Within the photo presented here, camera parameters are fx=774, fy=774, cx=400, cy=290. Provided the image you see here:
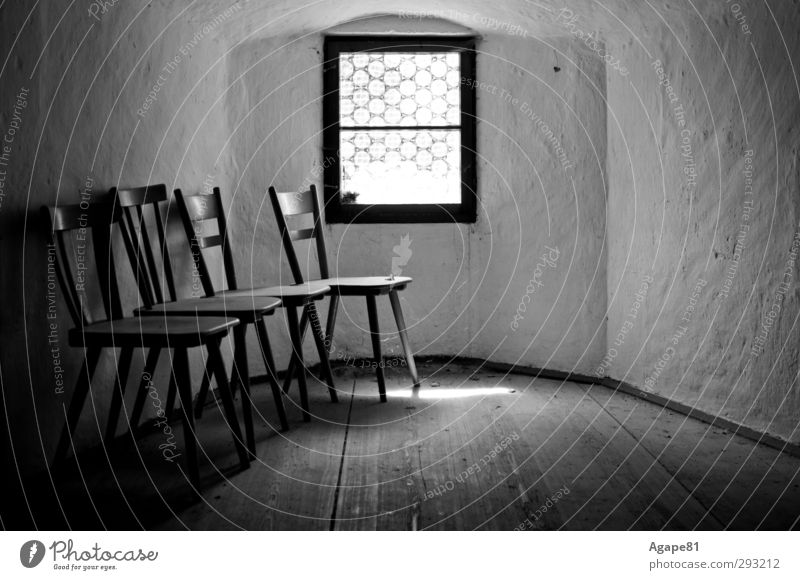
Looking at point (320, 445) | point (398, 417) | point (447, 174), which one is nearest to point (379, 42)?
point (447, 174)

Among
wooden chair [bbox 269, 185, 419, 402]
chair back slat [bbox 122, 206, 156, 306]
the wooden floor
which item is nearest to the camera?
the wooden floor

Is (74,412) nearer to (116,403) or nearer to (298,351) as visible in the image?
(116,403)

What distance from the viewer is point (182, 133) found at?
307cm

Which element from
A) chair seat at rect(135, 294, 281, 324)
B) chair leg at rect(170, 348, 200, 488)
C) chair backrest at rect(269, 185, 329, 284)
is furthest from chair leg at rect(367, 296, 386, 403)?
chair leg at rect(170, 348, 200, 488)

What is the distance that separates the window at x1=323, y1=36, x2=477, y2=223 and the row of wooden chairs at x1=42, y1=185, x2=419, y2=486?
552mm

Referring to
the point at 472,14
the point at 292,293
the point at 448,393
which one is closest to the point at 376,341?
the point at 448,393

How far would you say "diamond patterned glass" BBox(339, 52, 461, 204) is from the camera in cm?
384

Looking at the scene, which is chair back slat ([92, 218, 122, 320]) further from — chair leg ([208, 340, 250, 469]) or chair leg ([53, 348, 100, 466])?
chair leg ([208, 340, 250, 469])

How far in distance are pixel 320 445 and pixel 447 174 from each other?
1.85 metres

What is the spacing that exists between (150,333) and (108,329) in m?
0.16

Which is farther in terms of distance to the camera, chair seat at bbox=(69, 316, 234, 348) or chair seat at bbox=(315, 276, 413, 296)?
chair seat at bbox=(315, 276, 413, 296)

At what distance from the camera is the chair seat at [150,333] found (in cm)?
193

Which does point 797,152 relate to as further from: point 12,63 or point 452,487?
point 12,63

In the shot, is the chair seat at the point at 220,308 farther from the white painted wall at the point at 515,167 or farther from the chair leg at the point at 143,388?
the white painted wall at the point at 515,167
